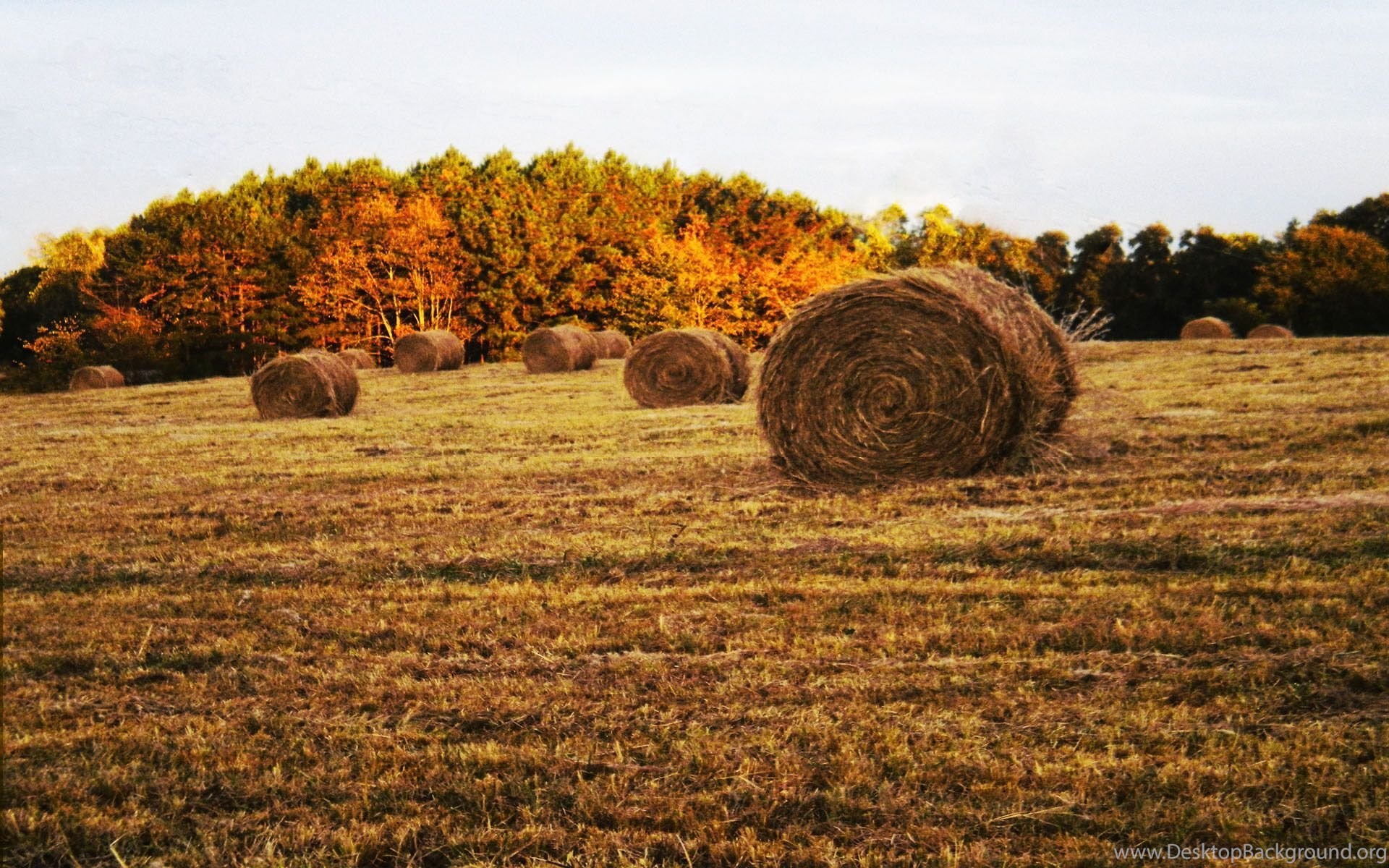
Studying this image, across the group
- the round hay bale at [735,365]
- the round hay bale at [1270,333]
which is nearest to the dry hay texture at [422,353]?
the round hay bale at [735,365]

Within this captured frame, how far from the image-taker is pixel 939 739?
4195mm

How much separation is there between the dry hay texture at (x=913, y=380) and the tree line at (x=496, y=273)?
34.1 meters

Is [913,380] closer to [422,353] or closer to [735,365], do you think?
[735,365]

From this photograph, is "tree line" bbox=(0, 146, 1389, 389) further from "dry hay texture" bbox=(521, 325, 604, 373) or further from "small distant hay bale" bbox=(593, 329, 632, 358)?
"dry hay texture" bbox=(521, 325, 604, 373)

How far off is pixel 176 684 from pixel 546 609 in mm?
1869

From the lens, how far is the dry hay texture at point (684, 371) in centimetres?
2055

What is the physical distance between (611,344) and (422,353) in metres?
6.94

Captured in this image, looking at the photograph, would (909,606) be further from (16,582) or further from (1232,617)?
(16,582)

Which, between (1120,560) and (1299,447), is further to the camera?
(1299,447)

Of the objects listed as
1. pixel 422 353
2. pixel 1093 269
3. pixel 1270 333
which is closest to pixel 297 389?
pixel 422 353

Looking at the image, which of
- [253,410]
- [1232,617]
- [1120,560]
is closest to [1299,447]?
[1120,560]

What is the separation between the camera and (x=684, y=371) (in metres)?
20.7

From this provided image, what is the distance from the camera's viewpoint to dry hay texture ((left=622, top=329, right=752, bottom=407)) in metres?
20.5

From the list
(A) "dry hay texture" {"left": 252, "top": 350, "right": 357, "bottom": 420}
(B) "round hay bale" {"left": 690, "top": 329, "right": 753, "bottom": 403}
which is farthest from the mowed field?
(B) "round hay bale" {"left": 690, "top": 329, "right": 753, "bottom": 403}
